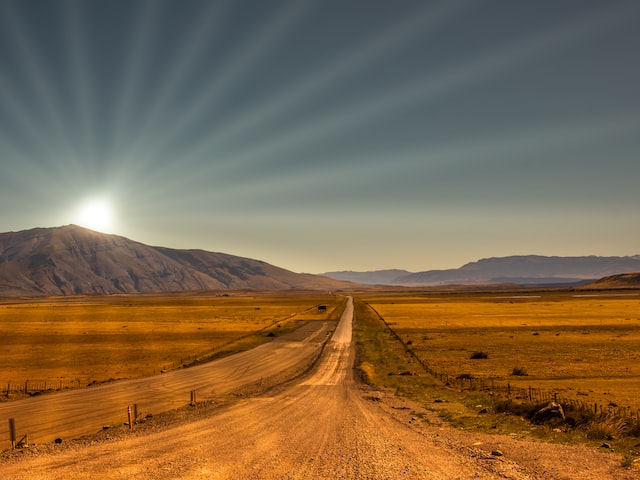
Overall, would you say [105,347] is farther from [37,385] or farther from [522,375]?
[522,375]

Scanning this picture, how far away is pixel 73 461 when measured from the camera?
19.7m

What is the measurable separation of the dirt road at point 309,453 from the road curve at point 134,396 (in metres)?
4.44

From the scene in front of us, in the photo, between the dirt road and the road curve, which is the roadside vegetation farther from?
the road curve

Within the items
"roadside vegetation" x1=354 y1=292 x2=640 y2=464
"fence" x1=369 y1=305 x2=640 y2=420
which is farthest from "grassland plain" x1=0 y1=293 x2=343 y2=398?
"fence" x1=369 y1=305 x2=640 y2=420

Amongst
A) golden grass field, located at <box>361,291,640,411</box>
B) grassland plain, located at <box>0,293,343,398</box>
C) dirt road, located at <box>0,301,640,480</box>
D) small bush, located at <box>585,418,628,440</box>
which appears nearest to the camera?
dirt road, located at <box>0,301,640,480</box>

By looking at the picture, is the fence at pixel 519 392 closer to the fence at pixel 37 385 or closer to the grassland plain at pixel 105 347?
the grassland plain at pixel 105 347

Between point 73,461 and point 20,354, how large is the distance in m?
47.4

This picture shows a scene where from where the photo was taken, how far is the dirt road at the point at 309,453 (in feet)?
57.9

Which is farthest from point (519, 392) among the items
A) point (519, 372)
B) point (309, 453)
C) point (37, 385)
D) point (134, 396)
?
point (37, 385)

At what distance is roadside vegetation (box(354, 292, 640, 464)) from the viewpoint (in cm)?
2345

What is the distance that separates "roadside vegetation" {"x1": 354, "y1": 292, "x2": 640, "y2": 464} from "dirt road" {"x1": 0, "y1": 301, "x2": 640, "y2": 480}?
9.38 feet

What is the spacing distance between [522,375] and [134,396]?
3305 cm

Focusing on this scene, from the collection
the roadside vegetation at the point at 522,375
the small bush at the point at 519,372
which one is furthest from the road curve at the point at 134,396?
the small bush at the point at 519,372

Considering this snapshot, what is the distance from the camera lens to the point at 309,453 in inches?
795
